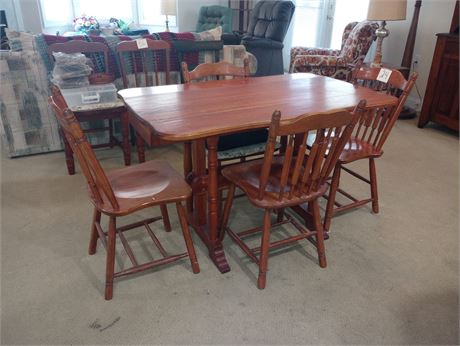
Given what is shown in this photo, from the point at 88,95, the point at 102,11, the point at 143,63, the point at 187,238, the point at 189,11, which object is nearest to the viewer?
the point at 187,238

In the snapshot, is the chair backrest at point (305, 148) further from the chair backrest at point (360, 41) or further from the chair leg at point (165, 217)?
the chair backrest at point (360, 41)

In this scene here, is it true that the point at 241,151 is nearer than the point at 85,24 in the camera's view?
Yes

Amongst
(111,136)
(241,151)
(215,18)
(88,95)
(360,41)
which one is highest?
A: (215,18)

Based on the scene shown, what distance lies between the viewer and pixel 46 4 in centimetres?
607

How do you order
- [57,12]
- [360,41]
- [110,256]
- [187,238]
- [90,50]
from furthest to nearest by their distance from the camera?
[57,12], [360,41], [90,50], [187,238], [110,256]

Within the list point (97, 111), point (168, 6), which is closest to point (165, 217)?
point (97, 111)

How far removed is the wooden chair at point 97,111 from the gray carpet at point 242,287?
510 mm

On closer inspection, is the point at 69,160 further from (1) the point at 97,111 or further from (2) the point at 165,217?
(2) the point at 165,217

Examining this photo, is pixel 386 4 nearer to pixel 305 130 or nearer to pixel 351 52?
pixel 351 52

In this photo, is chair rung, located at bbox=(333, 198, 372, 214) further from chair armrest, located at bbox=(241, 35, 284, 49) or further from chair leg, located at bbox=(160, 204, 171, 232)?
chair armrest, located at bbox=(241, 35, 284, 49)

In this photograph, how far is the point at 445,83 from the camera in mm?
3482

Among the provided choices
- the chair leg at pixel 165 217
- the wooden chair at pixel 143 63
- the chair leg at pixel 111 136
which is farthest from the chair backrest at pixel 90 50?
the chair leg at pixel 165 217

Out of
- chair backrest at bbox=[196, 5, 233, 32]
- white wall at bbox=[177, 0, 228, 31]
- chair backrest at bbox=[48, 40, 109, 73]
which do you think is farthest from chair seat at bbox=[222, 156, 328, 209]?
white wall at bbox=[177, 0, 228, 31]

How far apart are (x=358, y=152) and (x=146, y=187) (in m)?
1.17
